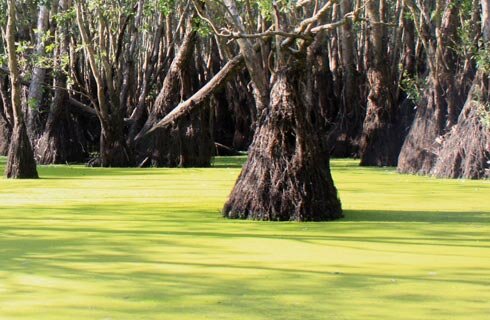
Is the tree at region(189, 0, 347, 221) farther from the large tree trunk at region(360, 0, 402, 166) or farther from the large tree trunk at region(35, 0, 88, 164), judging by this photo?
the large tree trunk at region(35, 0, 88, 164)

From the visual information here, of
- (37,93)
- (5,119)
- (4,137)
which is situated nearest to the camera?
(37,93)

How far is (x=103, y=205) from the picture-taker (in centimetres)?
1098

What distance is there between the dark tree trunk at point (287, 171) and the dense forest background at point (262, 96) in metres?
0.01

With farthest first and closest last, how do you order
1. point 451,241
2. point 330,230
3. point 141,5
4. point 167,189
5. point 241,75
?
point 241,75 < point 141,5 < point 167,189 < point 330,230 < point 451,241

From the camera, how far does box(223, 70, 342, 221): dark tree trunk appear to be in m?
9.30

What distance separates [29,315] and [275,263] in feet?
6.49

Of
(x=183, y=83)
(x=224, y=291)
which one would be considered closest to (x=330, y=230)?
(x=224, y=291)

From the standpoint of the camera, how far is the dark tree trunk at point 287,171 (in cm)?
930

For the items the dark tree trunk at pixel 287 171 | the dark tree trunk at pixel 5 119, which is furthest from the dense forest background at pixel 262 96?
the dark tree trunk at pixel 5 119

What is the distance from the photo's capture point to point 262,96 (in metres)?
15.8

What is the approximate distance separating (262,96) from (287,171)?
21.5ft

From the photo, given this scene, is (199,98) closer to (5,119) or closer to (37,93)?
(37,93)

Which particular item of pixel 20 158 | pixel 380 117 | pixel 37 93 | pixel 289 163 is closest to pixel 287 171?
pixel 289 163

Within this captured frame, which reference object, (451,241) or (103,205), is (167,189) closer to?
(103,205)
